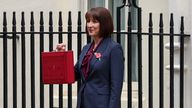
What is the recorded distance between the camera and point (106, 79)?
4.83 m

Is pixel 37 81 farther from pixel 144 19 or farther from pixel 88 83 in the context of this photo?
pixel 88 83

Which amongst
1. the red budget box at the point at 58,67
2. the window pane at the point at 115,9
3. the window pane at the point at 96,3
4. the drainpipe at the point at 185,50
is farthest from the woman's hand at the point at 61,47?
the window pane at the point at 96,3

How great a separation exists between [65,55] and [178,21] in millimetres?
1727

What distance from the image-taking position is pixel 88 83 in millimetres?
4898

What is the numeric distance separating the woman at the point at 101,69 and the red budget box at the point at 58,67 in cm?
26

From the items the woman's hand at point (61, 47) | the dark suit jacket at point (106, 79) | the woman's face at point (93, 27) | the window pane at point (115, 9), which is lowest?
the dark suit jacket at point (106, 79)

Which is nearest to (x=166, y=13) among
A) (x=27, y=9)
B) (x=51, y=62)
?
(x=27, y=9)

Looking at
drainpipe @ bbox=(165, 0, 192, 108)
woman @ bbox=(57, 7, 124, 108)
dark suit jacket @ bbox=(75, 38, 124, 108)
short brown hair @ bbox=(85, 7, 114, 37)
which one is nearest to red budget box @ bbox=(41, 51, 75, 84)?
woman @ bbox=(57, 7, 124, 108)

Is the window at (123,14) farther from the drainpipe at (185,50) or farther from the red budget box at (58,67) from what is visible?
the red budget box at (58,67)

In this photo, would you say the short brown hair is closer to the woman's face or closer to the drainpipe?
the woman's face

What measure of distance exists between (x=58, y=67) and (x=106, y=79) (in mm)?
625

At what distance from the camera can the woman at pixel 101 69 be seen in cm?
479

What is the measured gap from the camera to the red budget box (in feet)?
17.0

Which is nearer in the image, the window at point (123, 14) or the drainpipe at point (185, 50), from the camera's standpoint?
the drainpipe at point (185, 50)
